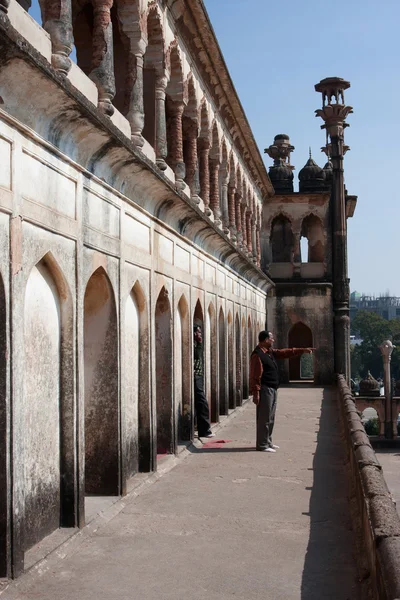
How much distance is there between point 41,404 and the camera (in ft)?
21.7

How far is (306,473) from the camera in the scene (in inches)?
401

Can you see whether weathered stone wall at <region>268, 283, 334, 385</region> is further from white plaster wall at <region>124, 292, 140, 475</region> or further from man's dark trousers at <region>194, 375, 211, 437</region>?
white plaster wall at <region>124, 292, 140, 475</region>

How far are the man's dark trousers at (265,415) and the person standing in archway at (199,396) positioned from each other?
5.27 ft

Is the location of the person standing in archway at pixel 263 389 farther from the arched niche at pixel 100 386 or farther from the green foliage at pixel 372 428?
the green foliage at pixel 372 428

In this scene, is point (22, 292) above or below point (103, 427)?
above

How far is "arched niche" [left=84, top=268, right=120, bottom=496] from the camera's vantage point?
8484 mm

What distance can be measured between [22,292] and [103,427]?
→ 294 centimetres

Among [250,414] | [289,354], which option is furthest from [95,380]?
[250,414]

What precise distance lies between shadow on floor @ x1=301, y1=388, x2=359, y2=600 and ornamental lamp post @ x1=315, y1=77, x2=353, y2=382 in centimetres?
1723

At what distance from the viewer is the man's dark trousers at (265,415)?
39.2 feet

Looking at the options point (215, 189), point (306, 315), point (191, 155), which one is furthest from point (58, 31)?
point (306, 315)

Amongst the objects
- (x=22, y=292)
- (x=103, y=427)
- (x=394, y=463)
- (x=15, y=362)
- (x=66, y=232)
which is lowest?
(x=394, y=463)

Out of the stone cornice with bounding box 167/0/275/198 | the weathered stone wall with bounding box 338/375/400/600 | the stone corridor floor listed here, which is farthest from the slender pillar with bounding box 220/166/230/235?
the weathered stone wall with bounding box 338/375/400/600

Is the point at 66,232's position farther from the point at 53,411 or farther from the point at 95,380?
the point at 95,380
